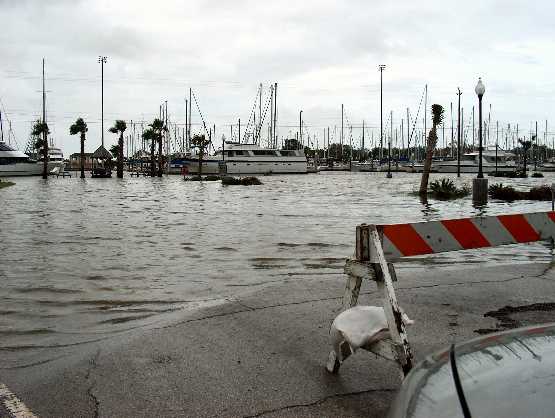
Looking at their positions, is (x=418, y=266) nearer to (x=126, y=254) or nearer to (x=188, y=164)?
(x=126, y=254)

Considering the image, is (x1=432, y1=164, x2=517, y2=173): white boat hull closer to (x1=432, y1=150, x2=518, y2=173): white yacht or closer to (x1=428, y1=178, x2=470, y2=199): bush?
(x1=432, y1=150, x2=518, y2=173): white yacht

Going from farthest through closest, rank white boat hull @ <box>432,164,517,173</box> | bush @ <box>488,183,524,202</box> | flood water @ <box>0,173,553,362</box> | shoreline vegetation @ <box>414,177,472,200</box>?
1. white boat hull @ <box>432,164,517,173</box>
2. shoreline vegetation @ <box>414,177,472,200</box>
3. bush @ <box>488,183,524,202</box>
4. flood water @ <box>0,173,553,362</box>

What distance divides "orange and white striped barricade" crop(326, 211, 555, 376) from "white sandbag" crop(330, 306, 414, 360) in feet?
0.19

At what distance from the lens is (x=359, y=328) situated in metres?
3.98

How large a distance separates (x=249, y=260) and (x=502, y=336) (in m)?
7.84

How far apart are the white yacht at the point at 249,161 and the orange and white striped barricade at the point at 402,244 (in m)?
83.6

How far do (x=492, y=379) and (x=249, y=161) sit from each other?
296 ft

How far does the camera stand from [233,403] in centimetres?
371

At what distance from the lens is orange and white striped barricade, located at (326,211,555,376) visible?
12.3 ft

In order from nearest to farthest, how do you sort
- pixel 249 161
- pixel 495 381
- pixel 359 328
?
1. pixel 495 381
2. pixel 359 328
3. pixel 249 161

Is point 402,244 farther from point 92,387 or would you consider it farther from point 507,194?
point 507,194

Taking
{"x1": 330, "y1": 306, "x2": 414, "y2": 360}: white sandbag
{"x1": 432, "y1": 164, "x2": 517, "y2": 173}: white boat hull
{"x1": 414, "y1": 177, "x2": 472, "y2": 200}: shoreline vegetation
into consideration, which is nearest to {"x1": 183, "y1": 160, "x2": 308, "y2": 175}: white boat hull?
{"x1": 432, "y1": 164, "x2": 517, "y2": 173}: white boat hull

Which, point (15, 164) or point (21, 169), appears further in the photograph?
point (21, 169)

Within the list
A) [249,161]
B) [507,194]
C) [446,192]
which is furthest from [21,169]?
[507,194]
